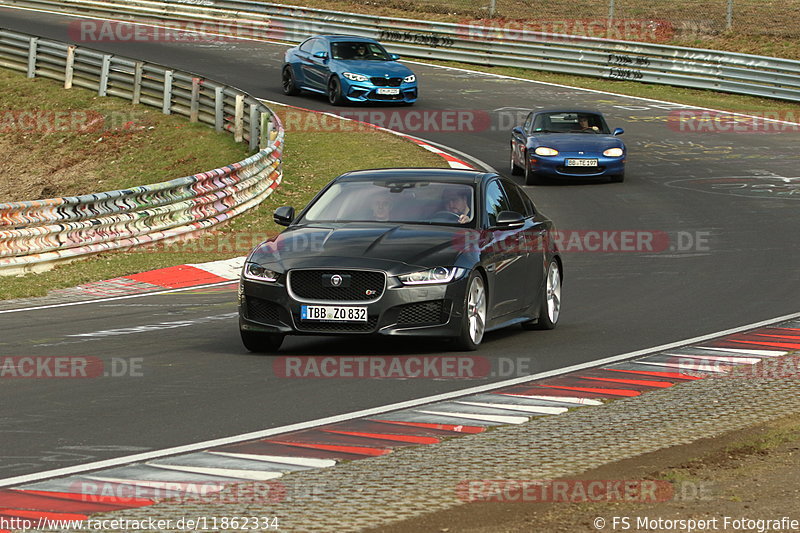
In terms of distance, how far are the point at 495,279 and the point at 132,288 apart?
650 centimetres

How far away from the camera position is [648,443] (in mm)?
8031

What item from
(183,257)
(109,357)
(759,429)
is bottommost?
(183,257)

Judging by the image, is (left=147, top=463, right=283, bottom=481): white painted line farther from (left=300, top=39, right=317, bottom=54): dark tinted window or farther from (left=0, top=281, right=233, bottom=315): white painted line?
(left=300, top=39, right=317, bottom=54): dark tinted window

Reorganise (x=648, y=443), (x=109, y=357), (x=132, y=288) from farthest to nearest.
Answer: (x=132, y=288) < (x=109, y=357) < (x=648, y=443)

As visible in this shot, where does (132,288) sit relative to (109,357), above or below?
below

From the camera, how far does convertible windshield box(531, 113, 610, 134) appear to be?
88.8ft

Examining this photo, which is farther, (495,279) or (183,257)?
(183,257)

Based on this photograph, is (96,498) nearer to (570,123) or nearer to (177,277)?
(177,277)

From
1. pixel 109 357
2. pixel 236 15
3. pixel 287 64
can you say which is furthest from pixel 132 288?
pixel 236 15

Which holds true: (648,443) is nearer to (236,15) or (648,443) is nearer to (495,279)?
(495,279)

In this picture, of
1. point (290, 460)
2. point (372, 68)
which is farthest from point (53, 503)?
point (372, 68)

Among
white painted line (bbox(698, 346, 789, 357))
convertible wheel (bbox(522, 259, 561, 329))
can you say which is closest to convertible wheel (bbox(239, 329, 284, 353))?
convertible wheel (bbox(522, 259, 561, 329))

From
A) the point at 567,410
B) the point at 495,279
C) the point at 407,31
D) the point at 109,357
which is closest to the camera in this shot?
the point at 567,410

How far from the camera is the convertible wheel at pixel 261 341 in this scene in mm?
11594
